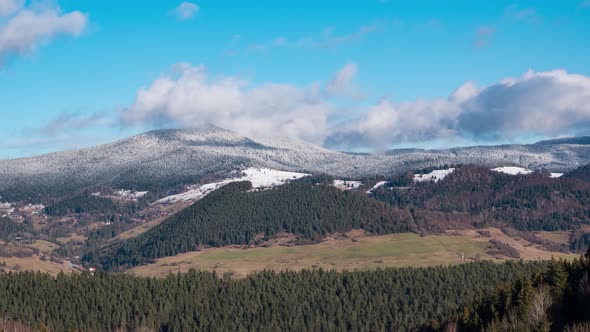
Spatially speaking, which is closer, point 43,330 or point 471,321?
point 471,321

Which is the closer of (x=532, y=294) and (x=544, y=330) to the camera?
(x=544, y=330)

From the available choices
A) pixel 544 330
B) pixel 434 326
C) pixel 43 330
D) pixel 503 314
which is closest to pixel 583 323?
pixel 544 330

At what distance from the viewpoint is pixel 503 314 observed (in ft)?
543

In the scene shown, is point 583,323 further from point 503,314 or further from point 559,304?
point 503,314

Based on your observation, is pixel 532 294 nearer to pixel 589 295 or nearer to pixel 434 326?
pixel 589 295

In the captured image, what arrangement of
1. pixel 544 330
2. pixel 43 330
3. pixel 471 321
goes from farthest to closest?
pixel 43 330 → pixel 471 321 → pixel 544 330

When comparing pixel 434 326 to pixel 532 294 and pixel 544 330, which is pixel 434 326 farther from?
pixel 544 330

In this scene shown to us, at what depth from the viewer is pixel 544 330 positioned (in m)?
127

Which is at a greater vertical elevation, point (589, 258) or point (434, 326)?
point (589, 258)

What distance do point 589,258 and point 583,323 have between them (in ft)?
156

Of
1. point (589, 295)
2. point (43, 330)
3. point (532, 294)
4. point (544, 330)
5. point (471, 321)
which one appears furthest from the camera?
point (43, 330)

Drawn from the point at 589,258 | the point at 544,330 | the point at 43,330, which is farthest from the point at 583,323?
the point at 43,330

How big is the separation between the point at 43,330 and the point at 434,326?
8452 cm

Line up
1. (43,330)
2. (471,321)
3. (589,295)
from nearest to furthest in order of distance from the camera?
1. (589,295)
2. (471,321)
3. (43,330)
